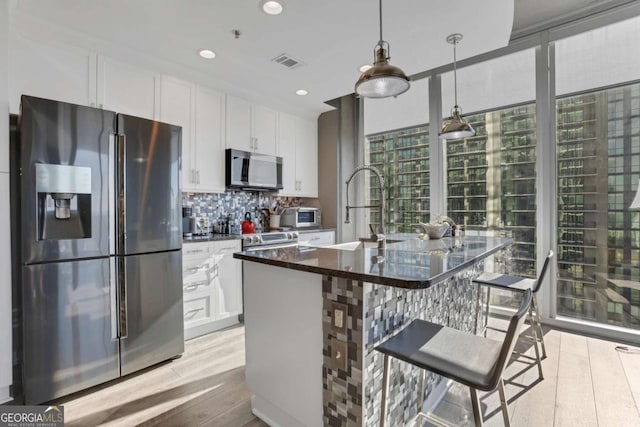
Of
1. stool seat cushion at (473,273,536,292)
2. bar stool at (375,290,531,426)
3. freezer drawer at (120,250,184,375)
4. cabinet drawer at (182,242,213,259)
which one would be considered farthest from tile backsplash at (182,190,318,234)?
bar stool at (375,290,531,426)

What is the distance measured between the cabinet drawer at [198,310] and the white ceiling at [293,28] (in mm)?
2301

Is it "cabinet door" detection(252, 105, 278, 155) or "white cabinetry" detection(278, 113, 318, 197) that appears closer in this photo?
"cabinet door" detection(252, 105, 278, 155)

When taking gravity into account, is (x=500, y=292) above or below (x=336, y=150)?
below

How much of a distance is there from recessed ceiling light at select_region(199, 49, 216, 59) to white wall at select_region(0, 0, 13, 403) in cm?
129

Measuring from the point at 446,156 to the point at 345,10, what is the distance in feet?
7.52

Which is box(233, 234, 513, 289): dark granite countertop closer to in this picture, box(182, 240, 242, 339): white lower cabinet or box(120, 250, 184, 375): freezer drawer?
box(120, 250, 184, 375): freezer drawer

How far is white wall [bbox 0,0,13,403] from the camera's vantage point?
2.05 m

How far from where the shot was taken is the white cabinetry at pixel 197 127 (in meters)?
3.34

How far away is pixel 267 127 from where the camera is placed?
4285mm

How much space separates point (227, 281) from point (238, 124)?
1866mm

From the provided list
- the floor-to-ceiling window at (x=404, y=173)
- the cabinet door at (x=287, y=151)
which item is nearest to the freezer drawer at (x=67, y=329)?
the cabinet door at (x=287, y=151)

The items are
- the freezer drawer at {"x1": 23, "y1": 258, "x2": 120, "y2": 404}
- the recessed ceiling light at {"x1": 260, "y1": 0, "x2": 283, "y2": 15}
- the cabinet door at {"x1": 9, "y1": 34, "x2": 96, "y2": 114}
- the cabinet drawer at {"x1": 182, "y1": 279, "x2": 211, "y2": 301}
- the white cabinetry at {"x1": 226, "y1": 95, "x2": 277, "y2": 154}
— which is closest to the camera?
the freezer drawer at {"x1": 23, "y1": 258, "x2": 120, "y2": 404}

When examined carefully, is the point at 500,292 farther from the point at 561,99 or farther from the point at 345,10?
the point at 345,10

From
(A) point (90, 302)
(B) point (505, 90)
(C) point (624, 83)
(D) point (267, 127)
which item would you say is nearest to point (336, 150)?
(D) point (267, 127)
